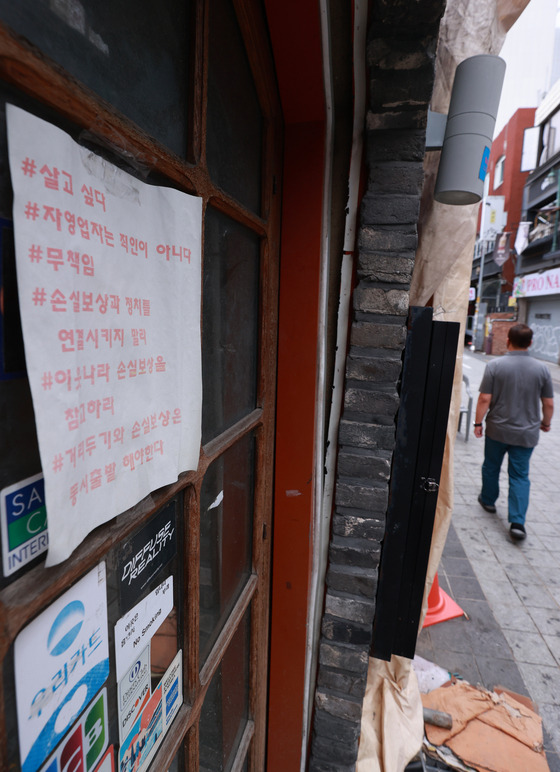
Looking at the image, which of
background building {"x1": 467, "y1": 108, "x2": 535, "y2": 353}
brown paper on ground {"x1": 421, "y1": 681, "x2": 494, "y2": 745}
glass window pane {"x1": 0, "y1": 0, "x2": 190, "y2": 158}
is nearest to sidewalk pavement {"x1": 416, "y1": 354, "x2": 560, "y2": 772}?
brown paper on ground {"x1": 421, "y1": 681, "x2": 494, "y2": 745}

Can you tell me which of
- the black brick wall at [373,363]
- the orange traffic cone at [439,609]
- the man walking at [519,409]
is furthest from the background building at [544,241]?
the black brick wall at [373,363]

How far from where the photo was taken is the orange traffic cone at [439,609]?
298 cm

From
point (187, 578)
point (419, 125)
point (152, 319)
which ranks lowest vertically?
point (187, 578)

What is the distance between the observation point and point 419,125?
4.30 feet

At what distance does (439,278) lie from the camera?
163 centimetres

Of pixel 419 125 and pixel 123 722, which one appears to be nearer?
pixel 123 722

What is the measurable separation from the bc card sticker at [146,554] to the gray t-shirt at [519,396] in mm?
3963

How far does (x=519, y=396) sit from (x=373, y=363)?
125 inches

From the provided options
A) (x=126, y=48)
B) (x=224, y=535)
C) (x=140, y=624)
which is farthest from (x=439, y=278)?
(x=140, y=624)

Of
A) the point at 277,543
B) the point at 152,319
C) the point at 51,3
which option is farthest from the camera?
the point at 277,543

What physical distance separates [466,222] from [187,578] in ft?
4.88

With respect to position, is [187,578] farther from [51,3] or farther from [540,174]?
[540,174]

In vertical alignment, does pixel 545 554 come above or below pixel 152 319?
below

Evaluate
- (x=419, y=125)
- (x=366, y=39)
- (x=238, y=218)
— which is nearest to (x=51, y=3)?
(x=238, y=218)
